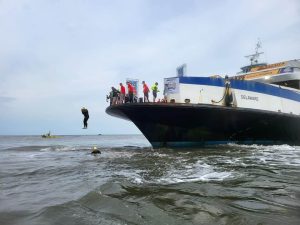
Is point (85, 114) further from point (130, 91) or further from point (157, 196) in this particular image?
point (157, 196)

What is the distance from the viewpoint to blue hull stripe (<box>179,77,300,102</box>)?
1412cm

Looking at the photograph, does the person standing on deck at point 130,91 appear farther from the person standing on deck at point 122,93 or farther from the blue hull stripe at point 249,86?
the blue hull stripe at point 249,86

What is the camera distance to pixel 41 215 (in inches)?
163

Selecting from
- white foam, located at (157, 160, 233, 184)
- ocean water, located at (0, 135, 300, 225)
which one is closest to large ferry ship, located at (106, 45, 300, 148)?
white foam, located at (157, 160, 233, 184)

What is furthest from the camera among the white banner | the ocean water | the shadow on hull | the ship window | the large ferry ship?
the ship window

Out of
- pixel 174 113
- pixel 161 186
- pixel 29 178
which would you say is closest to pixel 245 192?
pixel 161 186

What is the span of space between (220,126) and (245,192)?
9140 mm

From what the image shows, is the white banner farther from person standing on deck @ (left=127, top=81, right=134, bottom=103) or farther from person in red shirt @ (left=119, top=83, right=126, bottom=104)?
person in red shirt @ (left=119, top=83, right=126, bottom=104)

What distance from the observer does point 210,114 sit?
13.5 meters

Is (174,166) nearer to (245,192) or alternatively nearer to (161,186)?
(161,186)

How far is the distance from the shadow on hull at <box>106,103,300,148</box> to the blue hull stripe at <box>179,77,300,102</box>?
122cm

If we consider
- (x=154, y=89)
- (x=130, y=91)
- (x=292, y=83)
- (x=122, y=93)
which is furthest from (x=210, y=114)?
(x=292, y=83)

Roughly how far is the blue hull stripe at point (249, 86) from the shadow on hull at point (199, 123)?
1.22m

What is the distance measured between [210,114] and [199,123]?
627 millimetres
